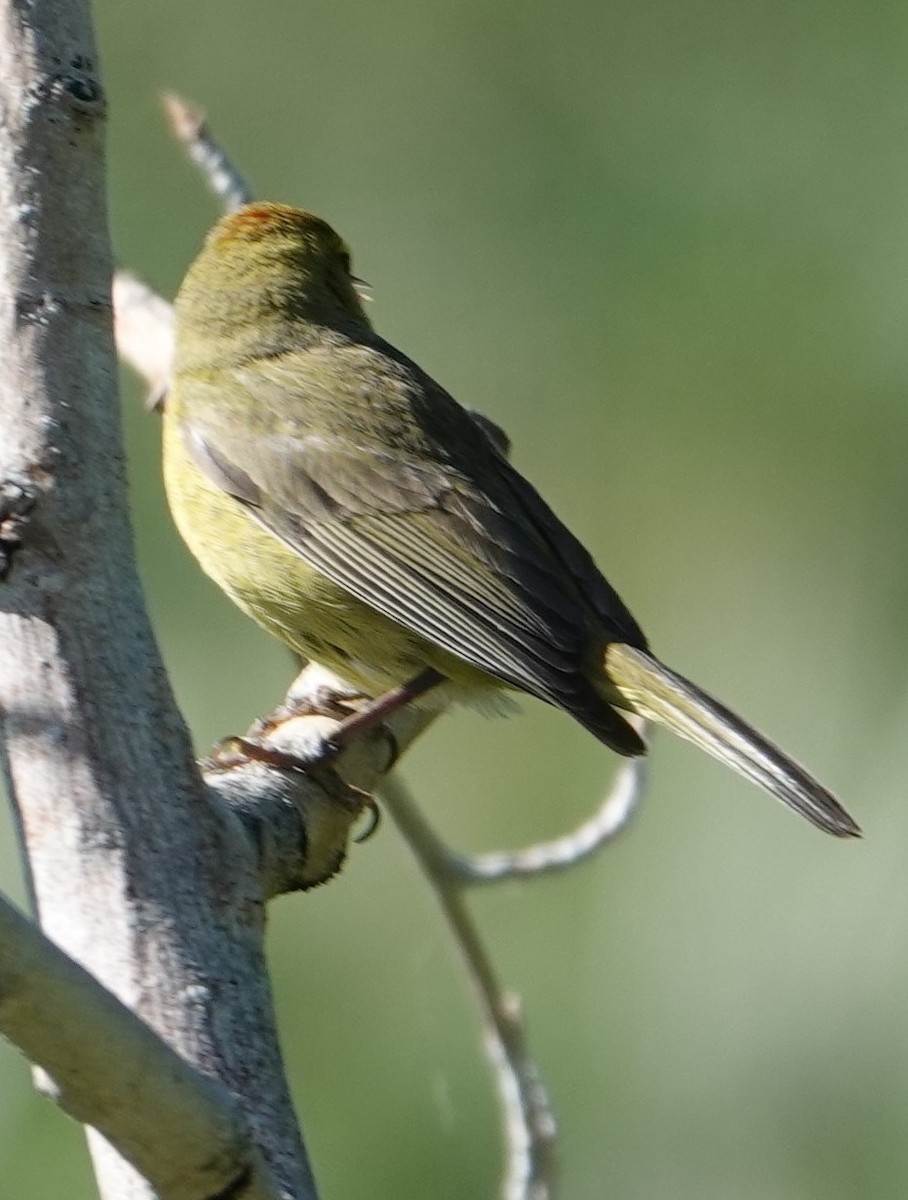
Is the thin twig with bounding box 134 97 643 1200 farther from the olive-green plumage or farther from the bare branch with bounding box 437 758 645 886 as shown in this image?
the olive-green plumage

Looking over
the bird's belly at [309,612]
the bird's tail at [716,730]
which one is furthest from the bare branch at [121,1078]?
the bird's belly at [309,612]

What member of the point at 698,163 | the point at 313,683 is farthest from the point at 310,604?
the point at 698,163

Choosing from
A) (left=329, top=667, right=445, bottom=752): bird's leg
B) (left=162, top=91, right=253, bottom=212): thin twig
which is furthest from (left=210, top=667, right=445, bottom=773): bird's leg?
(left=162, top=91, right=253, bottom=212): thin twig

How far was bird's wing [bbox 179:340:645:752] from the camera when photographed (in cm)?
346

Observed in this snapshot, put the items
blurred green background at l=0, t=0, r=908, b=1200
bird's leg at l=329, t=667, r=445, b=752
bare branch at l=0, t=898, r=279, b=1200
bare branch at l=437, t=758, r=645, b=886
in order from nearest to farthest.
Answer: bare branch at l=0, t=898, r=279, b=1200 → bird's leg at l=329, t=667, r=445, b=752 → bare branch at l=437, t=758, r=645, b=886 → blurred green background at l=0, t=0, r=908, b=1200

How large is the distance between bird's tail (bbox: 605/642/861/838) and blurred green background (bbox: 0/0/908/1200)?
1.52 m

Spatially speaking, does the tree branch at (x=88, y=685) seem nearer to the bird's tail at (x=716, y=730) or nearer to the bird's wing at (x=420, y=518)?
the bird's tail at (x=716, y=730)

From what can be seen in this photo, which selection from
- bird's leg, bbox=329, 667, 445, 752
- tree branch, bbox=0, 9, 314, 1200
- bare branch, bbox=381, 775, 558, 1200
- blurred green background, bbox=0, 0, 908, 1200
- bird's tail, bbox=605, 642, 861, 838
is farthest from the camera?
blurred green background, bbox=0, 0, 908, 1200

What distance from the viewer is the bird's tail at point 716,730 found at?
294cm

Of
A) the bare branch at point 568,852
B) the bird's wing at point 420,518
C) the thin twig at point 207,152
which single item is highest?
the thin twig at point 207,152

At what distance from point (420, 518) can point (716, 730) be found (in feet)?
2.87

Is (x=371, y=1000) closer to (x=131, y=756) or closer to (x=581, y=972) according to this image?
(x=581, y=972)

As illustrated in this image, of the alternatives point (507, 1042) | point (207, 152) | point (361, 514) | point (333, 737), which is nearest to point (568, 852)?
point (507, 1042)

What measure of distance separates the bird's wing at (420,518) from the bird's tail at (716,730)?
0.08 m
